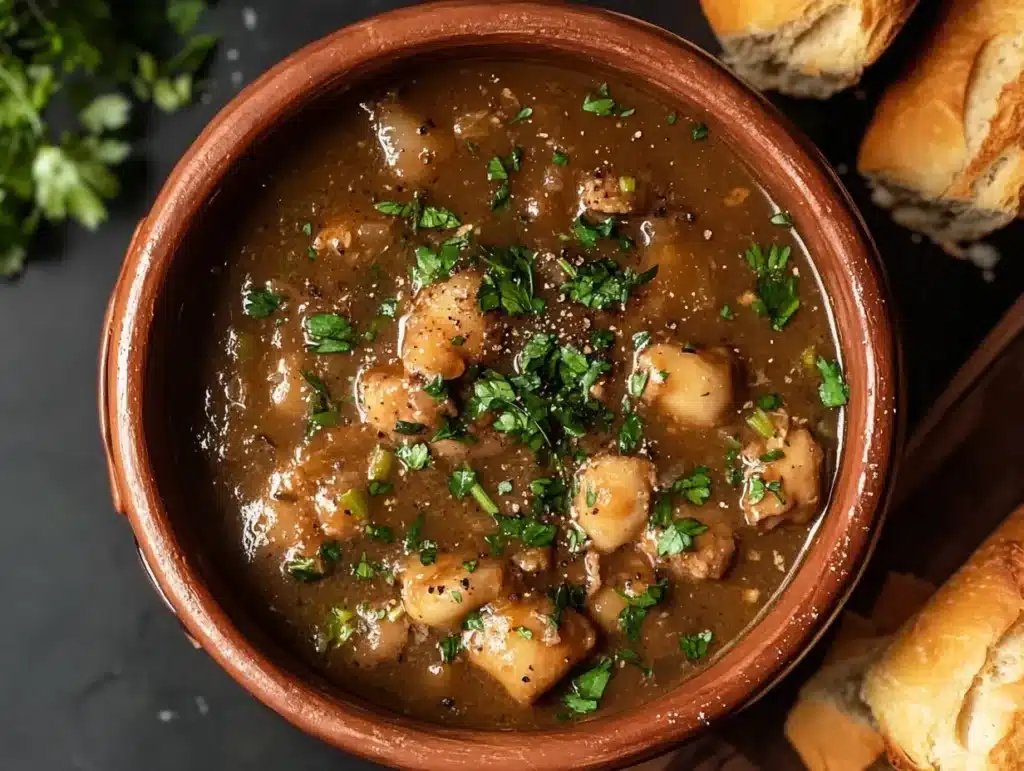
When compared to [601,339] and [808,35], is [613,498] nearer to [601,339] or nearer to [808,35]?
[601,339]

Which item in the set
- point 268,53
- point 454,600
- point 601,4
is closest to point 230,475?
point 454,600

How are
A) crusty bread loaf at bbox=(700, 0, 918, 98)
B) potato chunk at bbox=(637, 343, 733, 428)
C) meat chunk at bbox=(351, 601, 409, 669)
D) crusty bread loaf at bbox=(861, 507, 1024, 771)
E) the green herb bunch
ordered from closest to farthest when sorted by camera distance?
potato chunk at bbox=(637, 343, 733, 428) < meat chunk at bbox=(351, 601, 409, 669) < crusty bread loaf at bbox=(861, 507, 1024, 771) < crusty bread loaf at bbox=(700, 0, 918, 98) < the green herb bunch

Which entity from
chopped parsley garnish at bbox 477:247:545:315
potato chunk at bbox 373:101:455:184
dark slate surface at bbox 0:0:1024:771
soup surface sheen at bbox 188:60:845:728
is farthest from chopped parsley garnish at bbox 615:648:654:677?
potato chunk at bbox 373:101:455:184

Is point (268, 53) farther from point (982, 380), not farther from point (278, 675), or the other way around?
point (982, 380)

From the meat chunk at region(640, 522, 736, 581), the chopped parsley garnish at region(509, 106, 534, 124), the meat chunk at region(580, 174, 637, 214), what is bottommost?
the meat chunk at region(640, 522, 736, 581)

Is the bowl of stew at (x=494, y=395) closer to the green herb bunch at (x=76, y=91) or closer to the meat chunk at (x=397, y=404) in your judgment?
the meat chunk at (x=397, y=404)

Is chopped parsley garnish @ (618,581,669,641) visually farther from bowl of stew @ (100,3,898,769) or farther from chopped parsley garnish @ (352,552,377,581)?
chopped parsley garnish @ (352,552,377,581)
